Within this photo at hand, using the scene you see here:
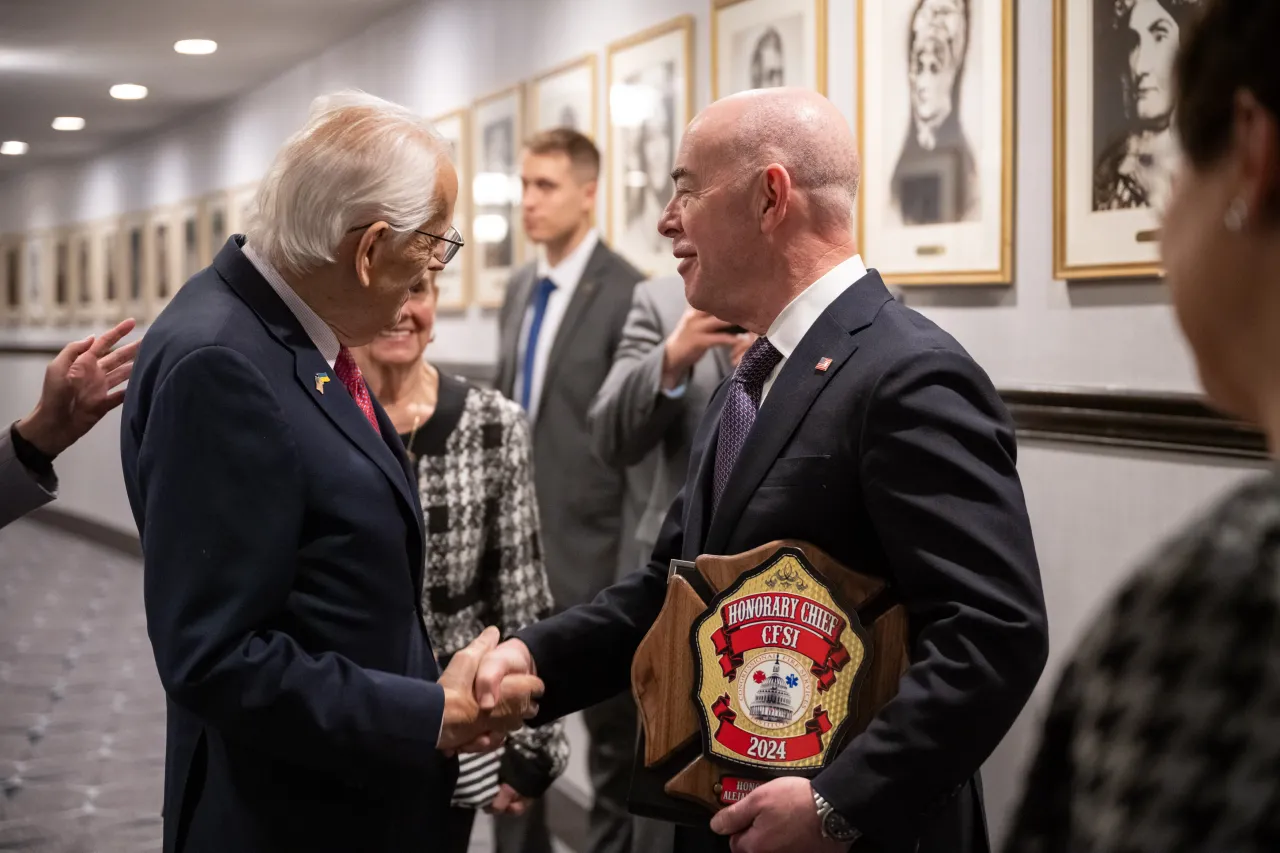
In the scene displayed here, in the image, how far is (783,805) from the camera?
166 cm

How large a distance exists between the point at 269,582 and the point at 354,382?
16.4 inches

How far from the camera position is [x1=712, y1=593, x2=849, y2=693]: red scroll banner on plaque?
167 cm

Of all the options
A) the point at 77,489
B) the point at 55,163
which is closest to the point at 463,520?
the point at 77,489

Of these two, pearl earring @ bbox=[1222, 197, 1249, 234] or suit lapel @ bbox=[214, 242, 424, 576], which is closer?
pearl earring @ bbox=[1222, 197, 1249, 234]

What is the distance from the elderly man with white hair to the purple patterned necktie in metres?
0.44

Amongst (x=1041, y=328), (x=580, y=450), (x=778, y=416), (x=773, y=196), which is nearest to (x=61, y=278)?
(x=580, y=450)

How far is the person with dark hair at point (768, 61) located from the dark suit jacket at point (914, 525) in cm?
231

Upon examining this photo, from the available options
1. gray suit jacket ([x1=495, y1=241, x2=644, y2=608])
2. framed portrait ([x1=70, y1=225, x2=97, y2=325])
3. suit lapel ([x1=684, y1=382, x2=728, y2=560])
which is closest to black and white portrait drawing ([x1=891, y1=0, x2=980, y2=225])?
gray suit jacket ([x1=495, y1=241, x2=644, y2=608])

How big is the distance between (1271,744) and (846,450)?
1.08m

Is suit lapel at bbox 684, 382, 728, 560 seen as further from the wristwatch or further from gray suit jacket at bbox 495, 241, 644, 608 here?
gray suit jacket at bbox 495, 241, 644, 608

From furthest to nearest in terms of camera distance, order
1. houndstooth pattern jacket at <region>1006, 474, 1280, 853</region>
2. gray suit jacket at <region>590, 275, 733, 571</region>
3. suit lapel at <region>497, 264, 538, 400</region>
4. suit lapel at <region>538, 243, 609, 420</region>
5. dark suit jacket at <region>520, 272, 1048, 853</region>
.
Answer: suit lapel at <region>497, 264, 538, 400</region> < suit lapel at <region>538, 243, 609, 420</region> < gray suit jacket at <region>590, 275, 733, 571</region> < dark suit jacket at <region>520, 272, 1048, 853</region> < houndstooth pattern jacket at <region>1006, 474, 1280, 853</region>

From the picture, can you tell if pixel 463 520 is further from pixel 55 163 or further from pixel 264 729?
pixel 55 163

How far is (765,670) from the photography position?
1.70 m

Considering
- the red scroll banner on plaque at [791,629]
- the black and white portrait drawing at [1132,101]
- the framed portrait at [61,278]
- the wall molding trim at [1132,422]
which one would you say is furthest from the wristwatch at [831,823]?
the framed portrait at [61,278]
